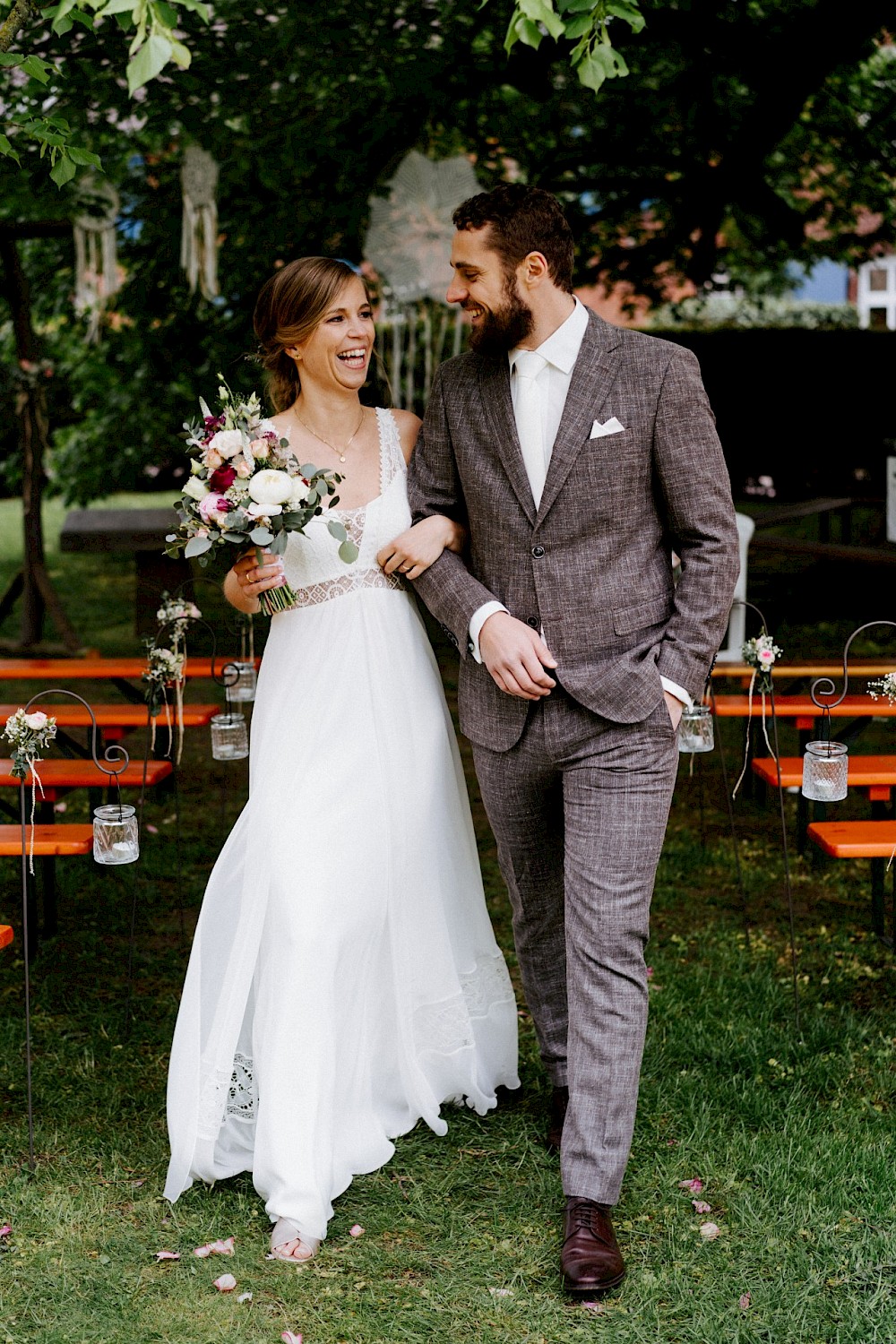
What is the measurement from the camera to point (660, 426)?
3098mm

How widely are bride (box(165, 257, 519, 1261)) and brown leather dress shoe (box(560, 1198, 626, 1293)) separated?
55 centimetres

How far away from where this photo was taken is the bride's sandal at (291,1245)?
3.17 m

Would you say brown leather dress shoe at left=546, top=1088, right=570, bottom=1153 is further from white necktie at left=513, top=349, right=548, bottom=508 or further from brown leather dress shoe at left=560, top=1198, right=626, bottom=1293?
white necktie at left=513, top=349, right=548, bottom=508

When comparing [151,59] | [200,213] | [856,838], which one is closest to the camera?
[151,59]

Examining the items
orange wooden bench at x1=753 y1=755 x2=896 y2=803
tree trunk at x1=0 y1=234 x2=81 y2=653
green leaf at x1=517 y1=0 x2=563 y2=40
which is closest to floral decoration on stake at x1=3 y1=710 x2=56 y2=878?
green leaf at x1=517 y1=0 x2=563 y2=40

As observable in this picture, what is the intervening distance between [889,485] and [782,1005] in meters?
6.50

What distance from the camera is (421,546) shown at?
3398mm

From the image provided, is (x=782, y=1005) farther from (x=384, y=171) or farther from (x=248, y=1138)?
(x=384, y=171)

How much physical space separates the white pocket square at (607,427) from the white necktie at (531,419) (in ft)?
0.48

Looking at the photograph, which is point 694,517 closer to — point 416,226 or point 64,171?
point 64,171

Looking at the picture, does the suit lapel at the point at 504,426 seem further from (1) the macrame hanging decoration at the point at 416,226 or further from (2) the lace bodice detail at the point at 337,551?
(1) the macrame hanging decoration at the point at 416,226

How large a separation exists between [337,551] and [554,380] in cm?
68

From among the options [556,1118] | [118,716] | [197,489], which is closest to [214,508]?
[197,489]

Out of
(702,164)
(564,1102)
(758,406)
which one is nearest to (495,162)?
(702,164)
